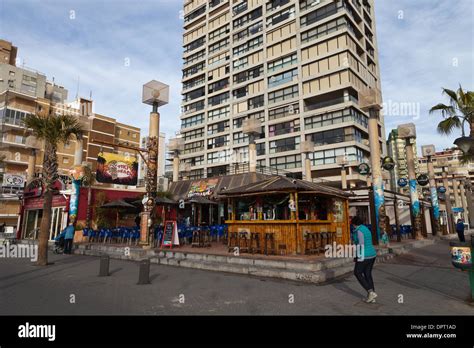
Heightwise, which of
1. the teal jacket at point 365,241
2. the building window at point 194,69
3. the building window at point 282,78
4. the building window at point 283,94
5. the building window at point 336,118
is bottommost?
the teal jacket at point 365,241

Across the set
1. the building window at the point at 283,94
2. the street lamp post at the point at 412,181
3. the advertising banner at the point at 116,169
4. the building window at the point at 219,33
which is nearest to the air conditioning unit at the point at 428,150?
the street lamp post at the point at 412,181

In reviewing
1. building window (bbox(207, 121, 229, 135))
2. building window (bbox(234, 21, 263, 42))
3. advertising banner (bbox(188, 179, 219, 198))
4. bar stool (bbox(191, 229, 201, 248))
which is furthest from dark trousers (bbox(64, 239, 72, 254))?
building window (bbox(234, 21, 263, 42))

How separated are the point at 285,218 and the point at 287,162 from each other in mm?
26510

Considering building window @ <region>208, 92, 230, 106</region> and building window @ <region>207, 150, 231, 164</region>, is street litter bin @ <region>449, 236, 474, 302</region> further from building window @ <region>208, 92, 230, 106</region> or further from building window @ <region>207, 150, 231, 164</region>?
building window @ <region>208, 92, 230, 106</region>

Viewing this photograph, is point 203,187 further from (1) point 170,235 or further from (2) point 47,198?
(2) point 47,198

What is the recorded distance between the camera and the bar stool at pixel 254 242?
38.7 ft

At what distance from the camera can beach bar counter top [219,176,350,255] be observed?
11109 millimetres

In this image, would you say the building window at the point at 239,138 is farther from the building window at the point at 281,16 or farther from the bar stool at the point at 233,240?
the bar stool at the point at 233,240

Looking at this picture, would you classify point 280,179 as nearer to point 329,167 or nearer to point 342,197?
point 342,197

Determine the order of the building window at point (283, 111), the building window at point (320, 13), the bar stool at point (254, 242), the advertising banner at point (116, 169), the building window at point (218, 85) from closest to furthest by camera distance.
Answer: the bar stool at point (254, 242)
the advertising banner at point (116, 169)
the building window at point (320, 13)
the building window at point (283, 111)
the building window at point (218, 85)

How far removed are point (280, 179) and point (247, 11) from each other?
4159 centimetres

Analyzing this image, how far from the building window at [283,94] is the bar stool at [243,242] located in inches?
1183

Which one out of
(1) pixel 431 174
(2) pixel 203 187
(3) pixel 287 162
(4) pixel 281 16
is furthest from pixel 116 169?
(4) pixel 281 16

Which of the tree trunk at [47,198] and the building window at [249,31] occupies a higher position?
the building window at [249,31]
